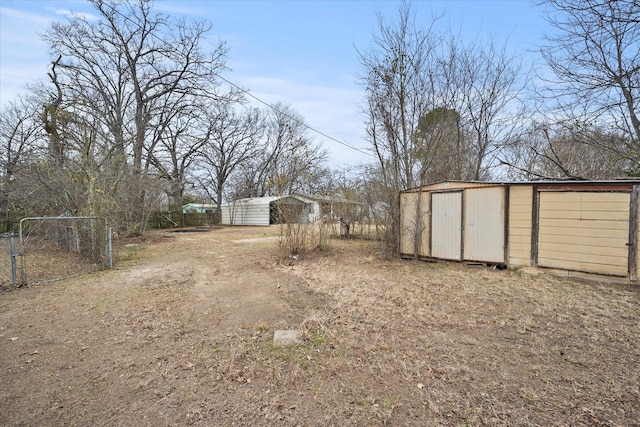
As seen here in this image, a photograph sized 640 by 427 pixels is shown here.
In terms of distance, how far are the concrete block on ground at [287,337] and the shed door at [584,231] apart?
5067 mm

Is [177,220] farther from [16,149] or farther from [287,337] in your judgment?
[287,337]

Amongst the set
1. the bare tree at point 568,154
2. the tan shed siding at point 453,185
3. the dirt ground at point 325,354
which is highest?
the bare tree at point 568,154

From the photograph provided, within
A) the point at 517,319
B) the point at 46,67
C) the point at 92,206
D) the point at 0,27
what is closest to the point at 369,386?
the point at 517,319

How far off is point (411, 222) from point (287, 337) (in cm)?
513

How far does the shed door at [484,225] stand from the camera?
20.2 feet

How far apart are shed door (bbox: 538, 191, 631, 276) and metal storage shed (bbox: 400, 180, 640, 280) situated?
0.01m

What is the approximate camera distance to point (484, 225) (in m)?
6.33

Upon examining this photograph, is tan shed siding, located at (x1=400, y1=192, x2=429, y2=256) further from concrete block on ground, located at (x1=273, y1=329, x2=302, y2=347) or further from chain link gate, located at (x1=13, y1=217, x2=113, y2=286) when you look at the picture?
chain link gate, located at (x1=13, y1=217, x2=113, y2=286)

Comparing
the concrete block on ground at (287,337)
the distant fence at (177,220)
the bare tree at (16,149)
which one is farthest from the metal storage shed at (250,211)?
the concrete block on ground at (287,337)

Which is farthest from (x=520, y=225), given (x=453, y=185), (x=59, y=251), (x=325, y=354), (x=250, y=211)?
(x=250, y=211)

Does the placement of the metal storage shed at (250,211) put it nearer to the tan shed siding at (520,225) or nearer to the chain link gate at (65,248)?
the chain link gate at (65,248)

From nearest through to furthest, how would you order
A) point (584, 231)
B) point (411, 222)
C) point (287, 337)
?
point (287, 337) → point (584, 231) → point (411, 222)

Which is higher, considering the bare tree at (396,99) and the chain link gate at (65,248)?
the bare tree at (396,99)

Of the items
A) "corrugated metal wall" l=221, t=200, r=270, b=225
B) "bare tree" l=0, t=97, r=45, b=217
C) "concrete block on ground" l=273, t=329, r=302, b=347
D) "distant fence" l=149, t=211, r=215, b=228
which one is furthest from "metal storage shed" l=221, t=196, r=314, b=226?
"concrete block on ground" l=273, t=329, r=302, b=347
